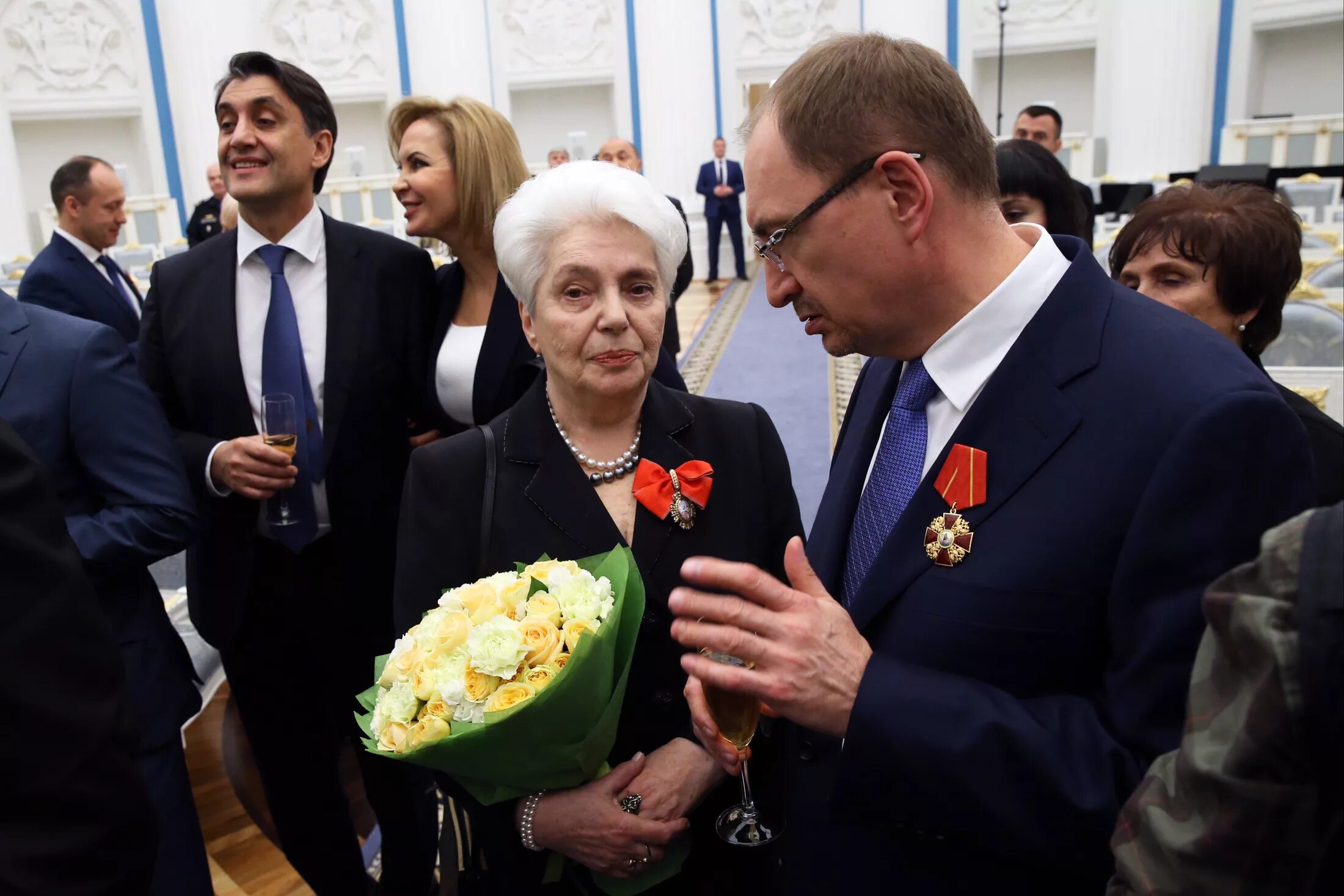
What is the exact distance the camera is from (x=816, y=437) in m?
5.95

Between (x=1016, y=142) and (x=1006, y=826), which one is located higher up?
(x=1016, y=142)

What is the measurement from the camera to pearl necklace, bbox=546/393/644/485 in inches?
73.2

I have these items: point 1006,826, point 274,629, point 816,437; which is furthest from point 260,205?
point 816,437

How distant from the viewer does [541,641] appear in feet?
4.46

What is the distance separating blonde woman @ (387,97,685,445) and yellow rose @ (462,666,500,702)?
1294mm

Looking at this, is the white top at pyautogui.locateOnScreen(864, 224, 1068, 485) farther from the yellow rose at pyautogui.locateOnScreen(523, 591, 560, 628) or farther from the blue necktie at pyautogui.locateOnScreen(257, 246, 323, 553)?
the blue necktie at pyautogui.locateOnScreen(257, 246, 323, 553)

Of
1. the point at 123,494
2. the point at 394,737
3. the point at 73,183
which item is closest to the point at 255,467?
the point at 123,494

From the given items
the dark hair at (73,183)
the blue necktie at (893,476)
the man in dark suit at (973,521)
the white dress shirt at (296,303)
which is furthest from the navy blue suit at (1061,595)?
the dark hair at (73,183)

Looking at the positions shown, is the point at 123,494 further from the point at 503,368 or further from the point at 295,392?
the point at 503,368

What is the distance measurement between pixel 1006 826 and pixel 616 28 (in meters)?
16.9

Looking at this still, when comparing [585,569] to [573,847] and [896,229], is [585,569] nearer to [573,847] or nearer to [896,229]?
[573,847]

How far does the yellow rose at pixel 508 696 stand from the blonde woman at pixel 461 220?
1340 mm

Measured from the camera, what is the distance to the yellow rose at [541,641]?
136cm

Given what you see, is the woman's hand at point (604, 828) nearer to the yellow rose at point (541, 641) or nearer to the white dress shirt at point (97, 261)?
the yellow rose at point (541, 641)
